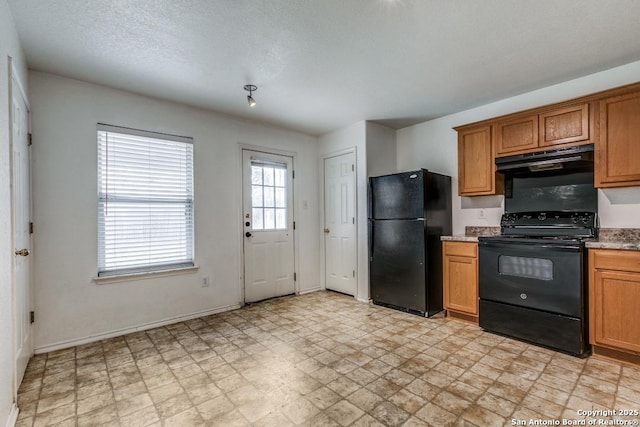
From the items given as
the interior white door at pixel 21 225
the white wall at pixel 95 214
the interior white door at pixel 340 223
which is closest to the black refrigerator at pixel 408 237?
the interior white door at pixel 340 223

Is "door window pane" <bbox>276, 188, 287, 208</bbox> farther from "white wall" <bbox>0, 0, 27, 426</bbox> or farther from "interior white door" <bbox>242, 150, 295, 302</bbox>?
"white wall" <bbox>0, 0, 27, 426</bbox>

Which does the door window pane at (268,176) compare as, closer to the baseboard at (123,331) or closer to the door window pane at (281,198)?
the door window pane at (281,198)

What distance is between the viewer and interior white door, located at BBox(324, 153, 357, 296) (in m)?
4.40

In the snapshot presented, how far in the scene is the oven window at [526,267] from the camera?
8.82ft

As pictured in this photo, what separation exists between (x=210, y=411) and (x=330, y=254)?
10.0 ft

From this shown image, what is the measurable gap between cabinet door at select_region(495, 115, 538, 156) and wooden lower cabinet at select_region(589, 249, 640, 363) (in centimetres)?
115

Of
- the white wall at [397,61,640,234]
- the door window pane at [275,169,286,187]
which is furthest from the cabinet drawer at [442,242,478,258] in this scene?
the door window pane at [275,169,286,187]

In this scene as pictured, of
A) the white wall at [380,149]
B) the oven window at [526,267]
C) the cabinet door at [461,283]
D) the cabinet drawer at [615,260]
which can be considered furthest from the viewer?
the white wall at [380,149]

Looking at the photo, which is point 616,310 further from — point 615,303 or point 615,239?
point 615,239

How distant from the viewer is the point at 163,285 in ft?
11.1

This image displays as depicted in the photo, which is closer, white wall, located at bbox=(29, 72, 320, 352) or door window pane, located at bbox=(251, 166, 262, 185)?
white wall, located at bbox=(29, 72, 320, 352)

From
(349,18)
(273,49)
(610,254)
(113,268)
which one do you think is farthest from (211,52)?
(610,254)

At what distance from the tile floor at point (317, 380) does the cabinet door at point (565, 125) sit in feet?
6.17

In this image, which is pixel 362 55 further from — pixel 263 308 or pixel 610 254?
pixel 263 308
